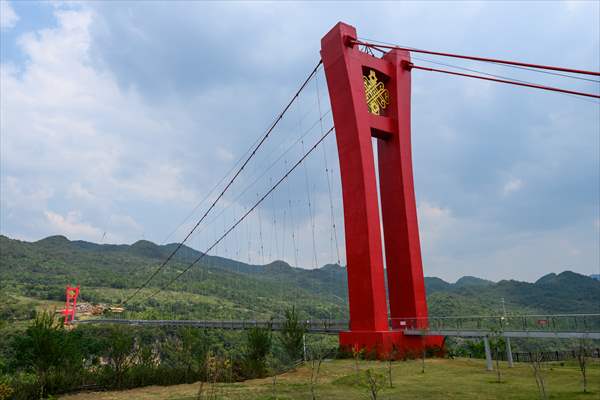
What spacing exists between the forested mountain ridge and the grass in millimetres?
49287

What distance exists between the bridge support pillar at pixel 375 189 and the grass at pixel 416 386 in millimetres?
3768

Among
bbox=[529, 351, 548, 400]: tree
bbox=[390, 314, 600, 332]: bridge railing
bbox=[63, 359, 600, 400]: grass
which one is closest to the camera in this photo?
bbox=[529, 351, 548, 400]: tree

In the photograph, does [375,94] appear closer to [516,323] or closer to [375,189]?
[375,189]

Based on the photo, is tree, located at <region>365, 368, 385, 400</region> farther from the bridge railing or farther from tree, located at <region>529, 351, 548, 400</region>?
the bridge railing

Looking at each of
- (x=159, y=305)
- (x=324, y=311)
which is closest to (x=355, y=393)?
(x=324, y=311)

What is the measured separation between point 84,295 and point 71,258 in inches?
1863

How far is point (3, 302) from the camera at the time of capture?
67250mm

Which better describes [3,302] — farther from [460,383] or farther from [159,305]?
[460,383]

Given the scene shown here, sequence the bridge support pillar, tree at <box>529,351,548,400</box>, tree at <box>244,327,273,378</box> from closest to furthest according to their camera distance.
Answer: tree at <box>529,351,548,400</box> → tree at <box>244,327,273,378</box> → the bridge support pillar

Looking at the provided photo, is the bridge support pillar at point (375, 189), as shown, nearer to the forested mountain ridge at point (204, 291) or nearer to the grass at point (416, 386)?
the grass at point (416, 386)

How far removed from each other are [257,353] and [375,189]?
10708mm

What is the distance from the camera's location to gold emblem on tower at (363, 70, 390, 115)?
1032 inches

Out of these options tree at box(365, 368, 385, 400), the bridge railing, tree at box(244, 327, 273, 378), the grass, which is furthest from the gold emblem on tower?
tree at box(365, 368, 385, 400)

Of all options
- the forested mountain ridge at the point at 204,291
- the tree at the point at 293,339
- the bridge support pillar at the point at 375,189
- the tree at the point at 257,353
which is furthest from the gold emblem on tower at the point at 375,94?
the forested mountain ridge at the point at 204,291
